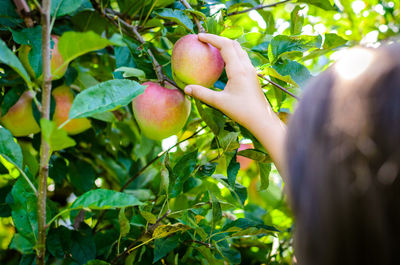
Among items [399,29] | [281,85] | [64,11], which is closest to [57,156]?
[64,11]

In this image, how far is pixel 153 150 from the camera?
4.53 feet

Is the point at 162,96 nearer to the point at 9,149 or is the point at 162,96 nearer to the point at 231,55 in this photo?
the point at 231,55

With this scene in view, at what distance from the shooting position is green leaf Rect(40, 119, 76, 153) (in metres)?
0.59

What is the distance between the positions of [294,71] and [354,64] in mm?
437

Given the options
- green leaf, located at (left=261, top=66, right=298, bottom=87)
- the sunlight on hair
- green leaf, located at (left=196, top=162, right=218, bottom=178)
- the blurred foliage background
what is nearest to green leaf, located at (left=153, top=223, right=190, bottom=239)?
the blurred foliage background

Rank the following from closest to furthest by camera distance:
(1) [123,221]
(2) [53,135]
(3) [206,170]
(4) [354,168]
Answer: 1. (4) [354,168]
2. (2) [53,135]
3. (1) [123,221]
4. (3) [206,170]

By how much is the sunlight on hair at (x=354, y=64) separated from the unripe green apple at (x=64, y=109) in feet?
2.32

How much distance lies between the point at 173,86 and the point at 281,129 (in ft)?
0.95

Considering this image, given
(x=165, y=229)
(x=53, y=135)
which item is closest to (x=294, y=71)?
(x=165, y=229)

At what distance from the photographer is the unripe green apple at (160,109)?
969 millimetres

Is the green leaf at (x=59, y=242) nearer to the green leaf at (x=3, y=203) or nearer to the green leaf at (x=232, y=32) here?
the green leaf at (x=3, y=203)

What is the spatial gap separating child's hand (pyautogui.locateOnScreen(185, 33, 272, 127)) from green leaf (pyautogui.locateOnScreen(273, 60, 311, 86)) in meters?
0.07

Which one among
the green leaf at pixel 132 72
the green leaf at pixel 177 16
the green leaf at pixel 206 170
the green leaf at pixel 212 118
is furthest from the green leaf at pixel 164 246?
the green leaf at pixel 177 16

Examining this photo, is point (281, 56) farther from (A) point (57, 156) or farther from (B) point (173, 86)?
(A) point (57, 156)
